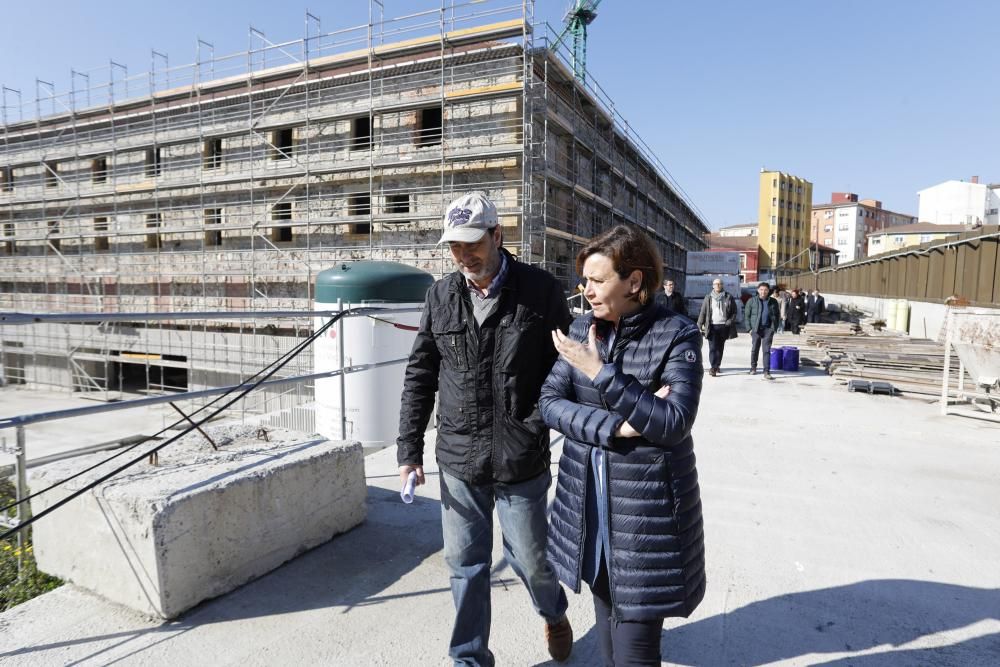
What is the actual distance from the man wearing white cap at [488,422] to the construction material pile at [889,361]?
303 inches

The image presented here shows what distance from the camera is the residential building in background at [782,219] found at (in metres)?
71.4

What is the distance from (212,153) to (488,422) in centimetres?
2440

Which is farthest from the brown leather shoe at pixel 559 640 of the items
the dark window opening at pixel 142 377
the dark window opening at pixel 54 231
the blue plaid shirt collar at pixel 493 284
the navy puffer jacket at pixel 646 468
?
the dark window opening at pixel 54 231

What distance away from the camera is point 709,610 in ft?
8.45

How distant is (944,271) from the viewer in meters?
14.4

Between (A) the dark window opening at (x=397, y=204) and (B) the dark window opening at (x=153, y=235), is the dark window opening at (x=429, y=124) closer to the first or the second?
(A) the dark window opening at (x=397, y=204)

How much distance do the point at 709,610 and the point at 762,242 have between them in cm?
7792

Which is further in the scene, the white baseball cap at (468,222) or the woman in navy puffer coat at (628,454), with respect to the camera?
the white baseball cap at (468,222)

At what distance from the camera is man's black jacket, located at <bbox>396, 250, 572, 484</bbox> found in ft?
6.88

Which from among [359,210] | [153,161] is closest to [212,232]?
[153,161]

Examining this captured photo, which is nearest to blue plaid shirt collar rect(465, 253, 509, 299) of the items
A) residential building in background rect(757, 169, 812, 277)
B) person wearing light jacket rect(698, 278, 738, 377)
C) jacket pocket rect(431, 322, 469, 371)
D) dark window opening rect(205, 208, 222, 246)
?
jacket pocket rect(431, 322, 469, 371)

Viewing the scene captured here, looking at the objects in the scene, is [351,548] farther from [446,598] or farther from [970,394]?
[970,394]

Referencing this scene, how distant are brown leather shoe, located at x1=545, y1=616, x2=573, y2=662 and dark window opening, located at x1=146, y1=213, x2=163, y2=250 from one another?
2546 cm

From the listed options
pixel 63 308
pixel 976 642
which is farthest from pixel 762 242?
pixel 976 642
